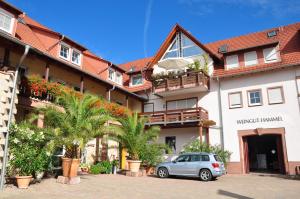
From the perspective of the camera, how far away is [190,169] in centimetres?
1681

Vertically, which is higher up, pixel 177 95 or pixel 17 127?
pixel 177 95

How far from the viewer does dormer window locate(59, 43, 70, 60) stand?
70.9ft

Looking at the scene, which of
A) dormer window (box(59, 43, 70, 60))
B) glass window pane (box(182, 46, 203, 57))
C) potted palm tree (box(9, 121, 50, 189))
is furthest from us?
glass window pane (box(182, 46, 203, 57))

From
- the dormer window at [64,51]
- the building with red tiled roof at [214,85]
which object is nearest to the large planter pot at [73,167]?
the building with red tiled roof at [214,85]

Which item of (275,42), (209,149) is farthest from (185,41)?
(209,149)

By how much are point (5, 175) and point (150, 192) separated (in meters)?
5.99

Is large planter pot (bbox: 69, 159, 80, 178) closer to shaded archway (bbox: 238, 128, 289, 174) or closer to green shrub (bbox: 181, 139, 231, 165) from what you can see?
green shrub (bbox: 181, 139, 231, 165)

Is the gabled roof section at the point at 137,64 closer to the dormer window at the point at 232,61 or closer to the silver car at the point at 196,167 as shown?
the dormer window at the point at 232,61

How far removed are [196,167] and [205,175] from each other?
0.70 meters

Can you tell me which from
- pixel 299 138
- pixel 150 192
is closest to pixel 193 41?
pixel 299 138

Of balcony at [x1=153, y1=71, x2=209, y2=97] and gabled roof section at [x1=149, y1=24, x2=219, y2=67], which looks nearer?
balcony at [x1=153, y1=71, x2=209, y2=97]

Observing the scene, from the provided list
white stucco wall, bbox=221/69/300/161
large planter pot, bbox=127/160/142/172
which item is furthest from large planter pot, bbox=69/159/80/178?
white stucco wall, bbox=221/69/300/161

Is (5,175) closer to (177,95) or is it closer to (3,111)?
(3,111)

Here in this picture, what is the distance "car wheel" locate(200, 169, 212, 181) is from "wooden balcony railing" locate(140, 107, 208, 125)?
660 cm
